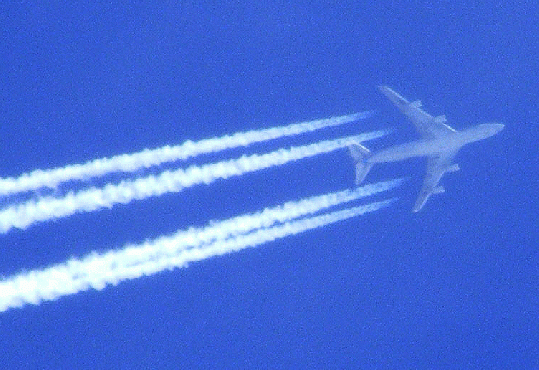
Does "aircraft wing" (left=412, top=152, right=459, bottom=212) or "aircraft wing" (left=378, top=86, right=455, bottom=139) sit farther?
"aircraft wing" (left=412, top=152, right=459, bottom=212)

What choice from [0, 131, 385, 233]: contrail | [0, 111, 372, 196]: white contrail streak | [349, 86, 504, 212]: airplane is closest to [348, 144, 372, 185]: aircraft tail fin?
[349, 86, 504, 212]: airplane

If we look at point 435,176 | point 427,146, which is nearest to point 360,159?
point 427,146

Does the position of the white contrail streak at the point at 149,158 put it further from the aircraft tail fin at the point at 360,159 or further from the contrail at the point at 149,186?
the aircraft tail fin at the point at 360,159

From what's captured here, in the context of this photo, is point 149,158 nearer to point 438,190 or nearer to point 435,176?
point 435,176

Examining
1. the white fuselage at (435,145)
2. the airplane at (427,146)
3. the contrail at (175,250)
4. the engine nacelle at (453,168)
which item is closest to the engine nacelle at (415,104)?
the airplane at (427,146)

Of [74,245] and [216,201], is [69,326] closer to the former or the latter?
[74,245]

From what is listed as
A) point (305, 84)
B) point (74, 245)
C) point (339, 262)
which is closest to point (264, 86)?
point (305, 84)

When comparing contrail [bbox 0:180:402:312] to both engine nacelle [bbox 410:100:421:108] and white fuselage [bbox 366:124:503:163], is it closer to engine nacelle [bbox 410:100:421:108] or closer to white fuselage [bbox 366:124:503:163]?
white fuselage [bbox 366:124:503:163]
